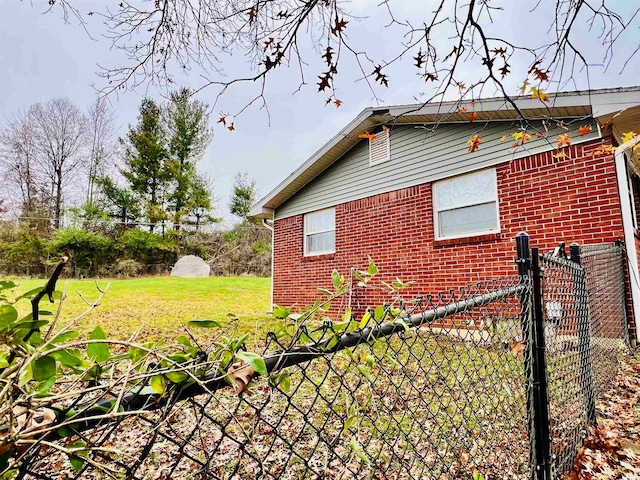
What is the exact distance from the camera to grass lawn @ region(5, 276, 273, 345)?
704 centimetres

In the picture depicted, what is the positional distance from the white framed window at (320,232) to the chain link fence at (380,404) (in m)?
4.91

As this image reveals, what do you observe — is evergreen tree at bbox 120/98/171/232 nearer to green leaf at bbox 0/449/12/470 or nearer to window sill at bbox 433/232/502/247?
window sill at bbox 433/232/502/247

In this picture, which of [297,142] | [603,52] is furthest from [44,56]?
[297,142]

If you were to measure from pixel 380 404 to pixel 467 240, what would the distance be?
418 centimetres

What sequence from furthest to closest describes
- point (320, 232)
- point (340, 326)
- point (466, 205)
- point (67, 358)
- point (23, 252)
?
point (23, 252)
point (320, 232)
point (466, 205)
point (340, 326)
point (67, 358)

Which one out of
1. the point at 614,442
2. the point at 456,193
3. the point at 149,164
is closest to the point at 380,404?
the point at 614,442

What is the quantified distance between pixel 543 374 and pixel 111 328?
769 cm

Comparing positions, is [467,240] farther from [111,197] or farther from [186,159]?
[111,197]

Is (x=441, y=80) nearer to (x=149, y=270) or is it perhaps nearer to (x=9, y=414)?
(x=9, y=414)

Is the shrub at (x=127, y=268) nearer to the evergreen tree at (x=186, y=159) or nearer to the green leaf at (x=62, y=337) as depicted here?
the evergreen tree at (x=186, y=159)

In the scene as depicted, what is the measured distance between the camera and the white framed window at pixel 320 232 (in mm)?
8492

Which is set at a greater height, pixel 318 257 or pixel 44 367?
pixel 318 257

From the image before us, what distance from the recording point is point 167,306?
34.7 ft

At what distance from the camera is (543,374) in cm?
166
